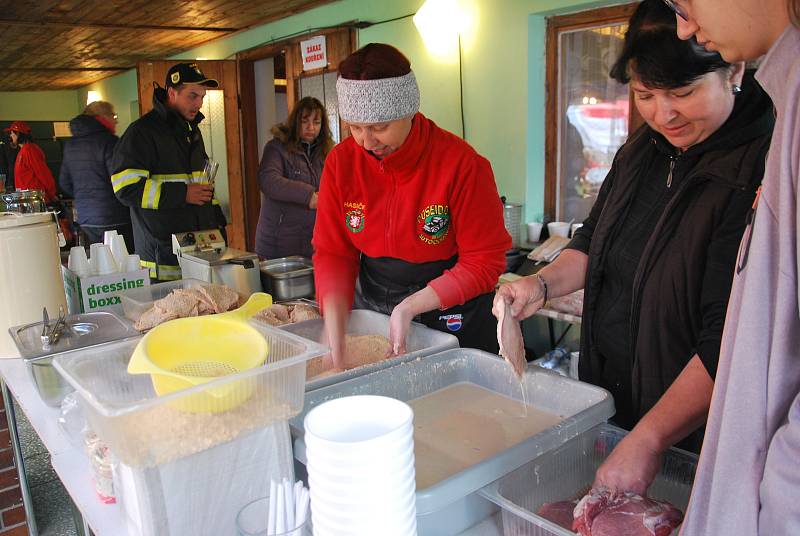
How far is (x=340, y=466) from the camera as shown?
0.77m

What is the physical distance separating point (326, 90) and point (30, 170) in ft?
14.5

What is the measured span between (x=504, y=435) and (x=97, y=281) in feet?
5.05

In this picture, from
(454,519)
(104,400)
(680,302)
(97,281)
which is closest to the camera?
(104,400)

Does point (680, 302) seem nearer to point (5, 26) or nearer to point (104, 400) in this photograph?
point (104, 400)

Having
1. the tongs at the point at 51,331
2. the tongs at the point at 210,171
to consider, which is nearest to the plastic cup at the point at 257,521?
the tongs at the point at 51,331

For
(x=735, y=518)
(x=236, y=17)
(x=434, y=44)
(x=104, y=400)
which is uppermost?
(x=236, y=17)

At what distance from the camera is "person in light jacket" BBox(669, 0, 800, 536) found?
2.33 ft

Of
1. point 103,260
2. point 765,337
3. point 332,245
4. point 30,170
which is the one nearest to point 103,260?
point 103,260

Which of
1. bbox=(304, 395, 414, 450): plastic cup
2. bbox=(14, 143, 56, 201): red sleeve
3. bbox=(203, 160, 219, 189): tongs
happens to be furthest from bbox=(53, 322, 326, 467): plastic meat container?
bbox=(14, 143, 56, 201): red sleeve

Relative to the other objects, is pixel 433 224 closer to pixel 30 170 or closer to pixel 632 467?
pixel 632 467

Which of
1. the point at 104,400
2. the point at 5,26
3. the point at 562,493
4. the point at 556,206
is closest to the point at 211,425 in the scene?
the point at 104,400

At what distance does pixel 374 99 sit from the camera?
1.83 m

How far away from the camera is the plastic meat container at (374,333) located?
1479mm

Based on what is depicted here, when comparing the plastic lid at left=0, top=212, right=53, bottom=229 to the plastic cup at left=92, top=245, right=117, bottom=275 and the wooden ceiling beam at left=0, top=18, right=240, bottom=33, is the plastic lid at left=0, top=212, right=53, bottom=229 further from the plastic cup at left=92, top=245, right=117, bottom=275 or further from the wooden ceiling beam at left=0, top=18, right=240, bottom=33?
the wooden ceiling beam at left=0, top=18, right=240, bottom=33
